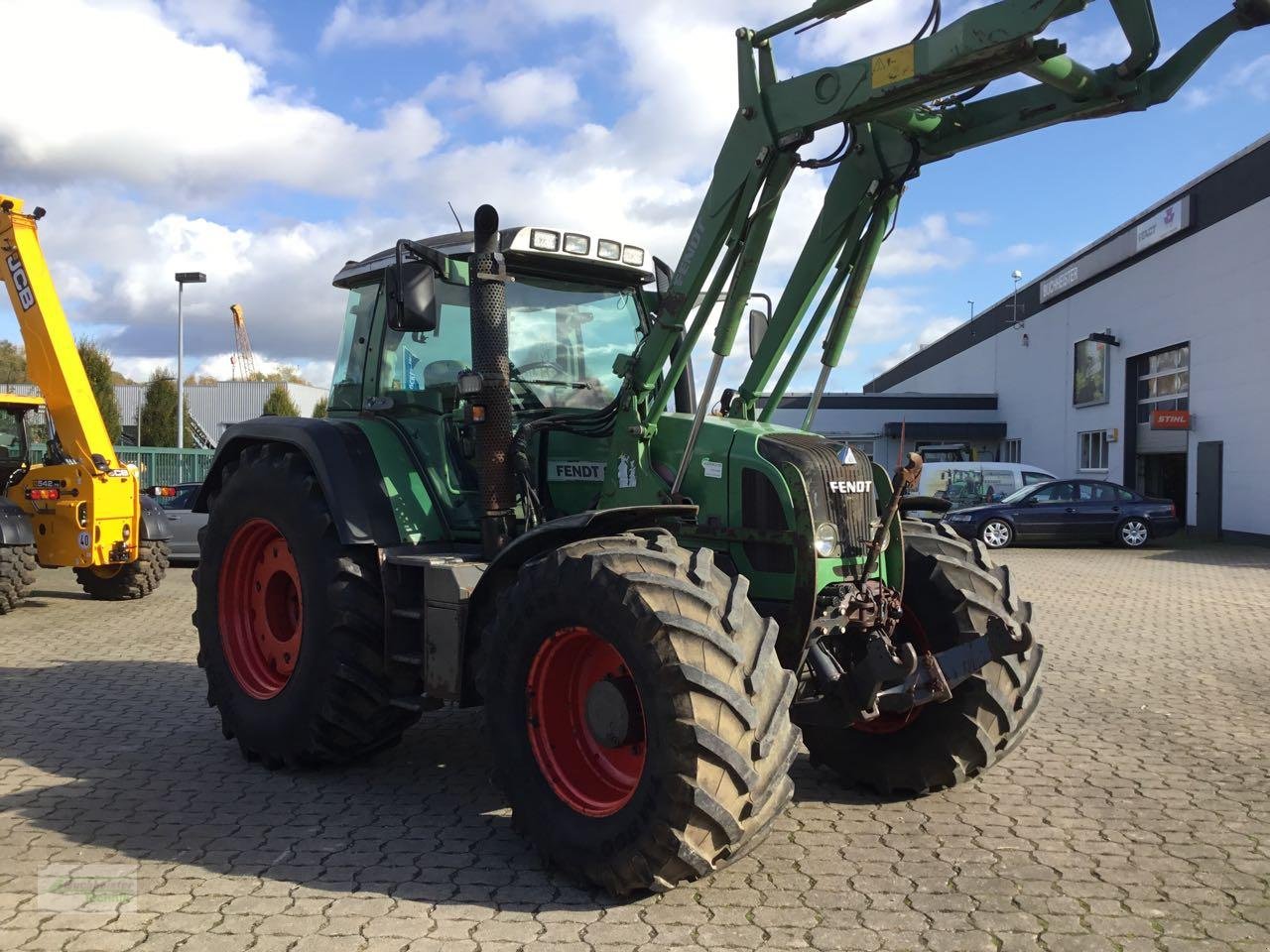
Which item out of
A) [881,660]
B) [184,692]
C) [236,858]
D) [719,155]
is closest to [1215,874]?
[881,660]

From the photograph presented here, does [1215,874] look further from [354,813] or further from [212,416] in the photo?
[212,416]

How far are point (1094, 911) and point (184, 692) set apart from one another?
6.13m

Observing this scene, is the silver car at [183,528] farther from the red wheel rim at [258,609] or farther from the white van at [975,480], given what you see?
the white van at [975,480]

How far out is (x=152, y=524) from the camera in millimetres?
12570

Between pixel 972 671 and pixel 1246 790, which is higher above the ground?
pixel 972 671

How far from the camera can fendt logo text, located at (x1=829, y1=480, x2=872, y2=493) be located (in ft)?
15.5

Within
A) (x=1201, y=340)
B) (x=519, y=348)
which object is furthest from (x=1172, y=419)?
(x=519, y=348)

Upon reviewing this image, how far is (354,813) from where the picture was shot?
5035 millimetres

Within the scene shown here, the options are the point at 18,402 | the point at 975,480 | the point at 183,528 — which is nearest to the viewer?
the point at 18,402

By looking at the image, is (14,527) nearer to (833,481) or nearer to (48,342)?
(48,342)

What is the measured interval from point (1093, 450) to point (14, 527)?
95.4 ft

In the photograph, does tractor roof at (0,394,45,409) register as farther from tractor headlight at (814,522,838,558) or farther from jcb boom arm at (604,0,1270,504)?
tractor headlight at (814,522,838,558)

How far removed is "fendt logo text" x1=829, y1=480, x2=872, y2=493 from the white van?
73.5 feet

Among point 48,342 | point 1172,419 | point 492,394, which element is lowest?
point 492,394
